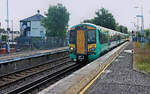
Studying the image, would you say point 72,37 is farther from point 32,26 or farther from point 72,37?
point 32,26

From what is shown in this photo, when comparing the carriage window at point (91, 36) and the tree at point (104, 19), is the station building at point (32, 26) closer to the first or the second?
the tree at point (104, 19)

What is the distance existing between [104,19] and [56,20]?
28.8 metres

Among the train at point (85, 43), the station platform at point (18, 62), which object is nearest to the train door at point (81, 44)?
the train at point (85, 43)

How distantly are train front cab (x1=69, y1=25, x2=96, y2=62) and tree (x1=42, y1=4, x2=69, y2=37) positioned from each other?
91.4 feet

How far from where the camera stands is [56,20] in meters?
42.5

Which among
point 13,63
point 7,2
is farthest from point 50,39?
point 13,63

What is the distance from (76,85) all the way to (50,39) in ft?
89.8

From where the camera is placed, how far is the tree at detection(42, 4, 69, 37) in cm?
4241

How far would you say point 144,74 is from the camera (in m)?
9.87

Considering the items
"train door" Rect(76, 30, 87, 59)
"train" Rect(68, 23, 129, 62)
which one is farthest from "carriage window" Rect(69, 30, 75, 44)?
"train door" Rect(76, 30, 87, 59)

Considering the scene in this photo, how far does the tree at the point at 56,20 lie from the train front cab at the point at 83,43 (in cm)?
2786

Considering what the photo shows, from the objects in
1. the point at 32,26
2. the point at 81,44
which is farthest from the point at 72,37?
the point at 32,26

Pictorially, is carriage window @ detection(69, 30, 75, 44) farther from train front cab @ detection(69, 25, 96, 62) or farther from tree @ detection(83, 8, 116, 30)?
tree @ detection(83, 8, 116, 30)

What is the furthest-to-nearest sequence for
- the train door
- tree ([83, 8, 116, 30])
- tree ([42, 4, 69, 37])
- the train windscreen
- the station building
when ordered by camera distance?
tree ([83, 8, 116, 30]) → the station building → tree ([42, 4, 69, 37]) → the train windscreen → the train door
